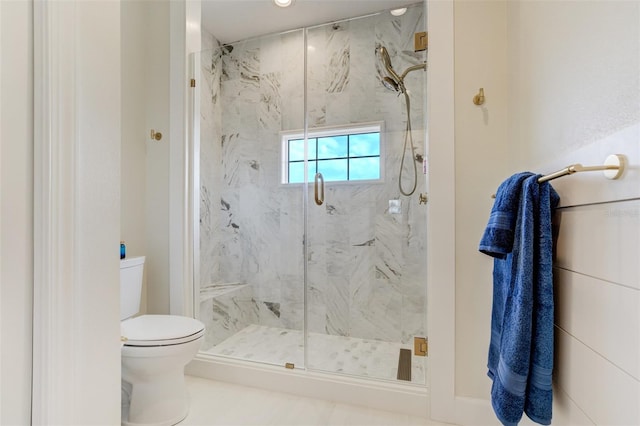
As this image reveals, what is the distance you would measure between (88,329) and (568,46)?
139 centimetres

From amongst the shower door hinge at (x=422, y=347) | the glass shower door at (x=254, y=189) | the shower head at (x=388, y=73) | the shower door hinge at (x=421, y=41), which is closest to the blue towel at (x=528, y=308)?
the shower door hinge at (x=422, y=347)

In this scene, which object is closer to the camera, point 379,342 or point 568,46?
point 568,46

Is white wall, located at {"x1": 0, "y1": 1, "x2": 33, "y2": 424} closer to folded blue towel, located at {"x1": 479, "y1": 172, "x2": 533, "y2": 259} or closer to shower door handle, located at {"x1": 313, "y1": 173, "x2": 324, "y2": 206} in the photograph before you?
folded blue towel, located at {"x1": 479, "y1": 172, "x2": 533, "y2": 259}

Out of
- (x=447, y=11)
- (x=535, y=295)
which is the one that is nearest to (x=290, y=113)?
(x=447, y=11)

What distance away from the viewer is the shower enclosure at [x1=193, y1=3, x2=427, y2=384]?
2.23 m

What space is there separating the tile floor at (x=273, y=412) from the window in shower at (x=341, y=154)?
4.87 ft

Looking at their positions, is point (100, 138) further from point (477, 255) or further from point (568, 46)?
point (477, 255)

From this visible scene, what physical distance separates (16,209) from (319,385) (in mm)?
1556

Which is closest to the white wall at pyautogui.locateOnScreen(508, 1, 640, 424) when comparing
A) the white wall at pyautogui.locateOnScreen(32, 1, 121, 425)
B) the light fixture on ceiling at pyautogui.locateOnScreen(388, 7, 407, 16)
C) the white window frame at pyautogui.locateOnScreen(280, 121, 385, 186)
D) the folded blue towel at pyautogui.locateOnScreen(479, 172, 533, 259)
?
the folded blue towel at pyautogui.locateOnScreen(479, 172, 533, 259)

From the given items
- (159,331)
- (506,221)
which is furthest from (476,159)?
(159,331)

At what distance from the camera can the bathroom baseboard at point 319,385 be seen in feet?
5.13

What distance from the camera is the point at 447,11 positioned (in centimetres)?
150

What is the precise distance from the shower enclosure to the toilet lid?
410 millimetres

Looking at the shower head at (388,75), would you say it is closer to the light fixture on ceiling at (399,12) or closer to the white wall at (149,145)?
the light fixture on ceiling at (399,12)
